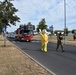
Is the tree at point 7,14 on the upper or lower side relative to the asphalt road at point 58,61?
upper

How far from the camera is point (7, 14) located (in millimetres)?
29828

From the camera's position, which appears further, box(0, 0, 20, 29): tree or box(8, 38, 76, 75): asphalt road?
box(0, 0, 20, 29): tree

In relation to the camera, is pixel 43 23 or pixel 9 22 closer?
pixel 9 22

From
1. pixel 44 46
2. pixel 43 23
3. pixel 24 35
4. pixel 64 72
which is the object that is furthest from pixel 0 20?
pixel 43 23

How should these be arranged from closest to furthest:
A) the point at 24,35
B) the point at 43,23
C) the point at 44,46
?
the point at 44,46 → the point at 24,35 → the point at 43,23

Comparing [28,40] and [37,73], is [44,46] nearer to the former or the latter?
[37,73]

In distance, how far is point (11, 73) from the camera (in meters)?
11.5

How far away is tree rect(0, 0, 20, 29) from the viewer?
2969cm

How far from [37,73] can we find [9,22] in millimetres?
19387

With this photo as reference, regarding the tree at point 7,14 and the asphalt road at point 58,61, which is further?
the tree at point 7,14

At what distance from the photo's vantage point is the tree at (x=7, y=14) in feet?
97.4

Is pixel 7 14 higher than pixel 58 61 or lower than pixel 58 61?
higher

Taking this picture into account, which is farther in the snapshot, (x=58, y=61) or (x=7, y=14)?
(x=7, y=14)

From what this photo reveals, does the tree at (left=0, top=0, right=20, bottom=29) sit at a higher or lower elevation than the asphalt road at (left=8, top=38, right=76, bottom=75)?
higher
